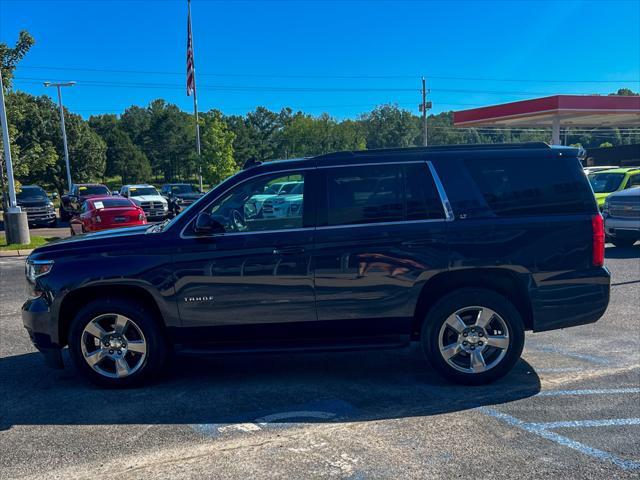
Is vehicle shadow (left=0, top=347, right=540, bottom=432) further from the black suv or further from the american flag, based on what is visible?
the american flag

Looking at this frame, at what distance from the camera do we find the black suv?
4637mm

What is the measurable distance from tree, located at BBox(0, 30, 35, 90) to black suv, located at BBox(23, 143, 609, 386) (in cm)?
1414

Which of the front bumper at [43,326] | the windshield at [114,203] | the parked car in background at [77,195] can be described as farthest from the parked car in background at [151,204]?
the front bumper at [43,326]

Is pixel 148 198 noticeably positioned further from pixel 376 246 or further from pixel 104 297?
pixel 376 246

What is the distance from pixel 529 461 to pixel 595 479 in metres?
0.38

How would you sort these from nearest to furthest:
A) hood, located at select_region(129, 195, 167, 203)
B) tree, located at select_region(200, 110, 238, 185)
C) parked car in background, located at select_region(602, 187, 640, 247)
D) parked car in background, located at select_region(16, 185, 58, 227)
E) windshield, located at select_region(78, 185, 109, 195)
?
parked car in background, located at select_region(602, 187, 640, 247) → parked car in background, located at select_region(16, 185, 58, 227) → hood, located at select_region(129, 195, 167, 203) → windshield, located at select_region(78, 185, 109, 195) → tree, located at select_region(200, 110, 238, 185)

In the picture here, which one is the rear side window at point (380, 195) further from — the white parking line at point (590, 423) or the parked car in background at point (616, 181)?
the parked car in background at point (616, 181)

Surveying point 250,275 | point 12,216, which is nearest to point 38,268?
point 250,275

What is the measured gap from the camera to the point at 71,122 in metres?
55.4

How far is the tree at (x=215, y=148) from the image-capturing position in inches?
1336

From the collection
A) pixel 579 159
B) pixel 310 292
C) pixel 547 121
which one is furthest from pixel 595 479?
pixel 547 121

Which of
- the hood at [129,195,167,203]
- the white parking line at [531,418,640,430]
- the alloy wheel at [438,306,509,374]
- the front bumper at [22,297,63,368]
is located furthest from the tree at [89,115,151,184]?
the white parking line at [531,418,640,430]

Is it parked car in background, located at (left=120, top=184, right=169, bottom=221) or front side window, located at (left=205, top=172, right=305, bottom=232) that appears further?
parked car in background, located at (left=120, top=184, right=169, bottom=221)

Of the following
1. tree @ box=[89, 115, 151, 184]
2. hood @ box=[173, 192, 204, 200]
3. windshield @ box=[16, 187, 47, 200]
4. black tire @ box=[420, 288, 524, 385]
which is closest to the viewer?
black tire @ box=[420, 288, 524, 385]
